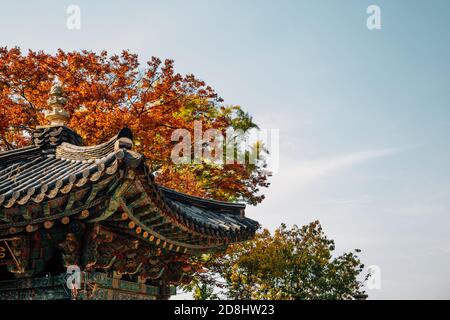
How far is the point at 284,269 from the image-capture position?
83.3 feet

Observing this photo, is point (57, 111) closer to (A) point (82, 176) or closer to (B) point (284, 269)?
(A) point (82, 176)

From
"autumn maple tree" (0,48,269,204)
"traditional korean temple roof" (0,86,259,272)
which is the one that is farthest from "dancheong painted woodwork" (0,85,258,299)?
"autumn maple tree" (0,48,269,204)

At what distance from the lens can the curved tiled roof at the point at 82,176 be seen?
253 inches

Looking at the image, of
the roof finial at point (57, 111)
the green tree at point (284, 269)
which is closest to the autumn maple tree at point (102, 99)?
the green tree at point (284, 269)

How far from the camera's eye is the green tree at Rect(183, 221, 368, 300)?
25.1m

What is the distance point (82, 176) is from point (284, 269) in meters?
20.1

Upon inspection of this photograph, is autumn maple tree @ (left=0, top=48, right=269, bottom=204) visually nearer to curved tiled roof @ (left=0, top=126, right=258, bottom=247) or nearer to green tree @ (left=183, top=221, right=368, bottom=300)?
green tree @ (left=183, top=221, right=368, bottom=300)

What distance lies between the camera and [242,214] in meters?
11.1

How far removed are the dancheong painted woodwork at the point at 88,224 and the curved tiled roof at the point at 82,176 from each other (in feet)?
0.05

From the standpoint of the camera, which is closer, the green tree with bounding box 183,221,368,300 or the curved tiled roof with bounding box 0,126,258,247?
the curved tiled roof with bounding box 0,126,258,247

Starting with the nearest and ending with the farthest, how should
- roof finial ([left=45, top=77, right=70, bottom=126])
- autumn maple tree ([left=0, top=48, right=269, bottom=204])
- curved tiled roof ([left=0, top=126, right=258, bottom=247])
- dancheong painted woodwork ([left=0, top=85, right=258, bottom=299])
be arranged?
curved tiled roof ([left=0, top=126, right=258, bottom=247]) → dancheong painted woodwork ([left=0, top=85, right=258, bottom=299]) → roof finial ([left=45, top=77, right=70, bottom=126]) → autumn maple tree ([left=0, top=48, right=269, bottom=204])

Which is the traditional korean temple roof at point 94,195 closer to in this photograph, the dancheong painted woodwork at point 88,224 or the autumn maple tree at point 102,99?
the dancheong painted woodwork at point 88,224

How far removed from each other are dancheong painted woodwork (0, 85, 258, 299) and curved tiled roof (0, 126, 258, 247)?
0.01 metres

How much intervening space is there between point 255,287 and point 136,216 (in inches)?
738
